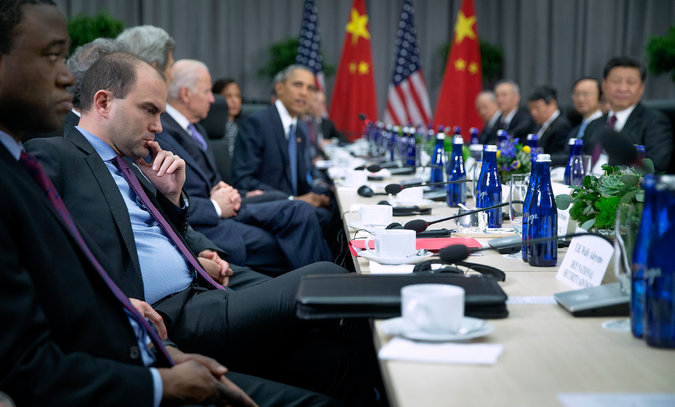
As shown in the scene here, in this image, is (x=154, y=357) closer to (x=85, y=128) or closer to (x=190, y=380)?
(x=190, y=380)

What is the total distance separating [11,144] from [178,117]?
6.55 feet

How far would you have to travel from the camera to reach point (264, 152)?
398 cm

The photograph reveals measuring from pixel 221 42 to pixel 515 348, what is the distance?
8333mm

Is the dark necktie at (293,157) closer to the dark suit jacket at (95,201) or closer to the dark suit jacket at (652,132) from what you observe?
the dark suit jacket at (652,132)

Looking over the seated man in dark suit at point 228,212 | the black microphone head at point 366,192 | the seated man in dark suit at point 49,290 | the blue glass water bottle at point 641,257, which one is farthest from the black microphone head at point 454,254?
the seated man in dark suit at point 228,212

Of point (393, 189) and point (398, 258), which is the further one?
point (393, 189)

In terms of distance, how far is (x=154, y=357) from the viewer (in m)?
1.17

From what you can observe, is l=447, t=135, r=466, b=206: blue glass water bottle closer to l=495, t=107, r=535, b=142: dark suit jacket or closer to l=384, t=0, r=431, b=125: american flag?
l=495, t=107, r=535, b=142: dark suit jacket

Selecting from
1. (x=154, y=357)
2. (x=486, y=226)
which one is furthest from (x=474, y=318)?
(x=486, y=226)

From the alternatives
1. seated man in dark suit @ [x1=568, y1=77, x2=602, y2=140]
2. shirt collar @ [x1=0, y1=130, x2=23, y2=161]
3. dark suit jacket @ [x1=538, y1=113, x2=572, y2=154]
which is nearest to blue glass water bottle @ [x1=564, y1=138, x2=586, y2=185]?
shirt collar @ [x1=0, y1=130, x2=23, y2=161]

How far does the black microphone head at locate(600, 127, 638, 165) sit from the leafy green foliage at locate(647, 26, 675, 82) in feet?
16.4

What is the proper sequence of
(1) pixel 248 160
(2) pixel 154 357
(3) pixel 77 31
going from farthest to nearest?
(3) pixel 77 31 < (1) pixel 248 160 < (2) pixel 154 357

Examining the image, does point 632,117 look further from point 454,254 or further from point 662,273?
point 662,273

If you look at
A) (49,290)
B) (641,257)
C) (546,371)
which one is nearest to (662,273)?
A: (641,257)
